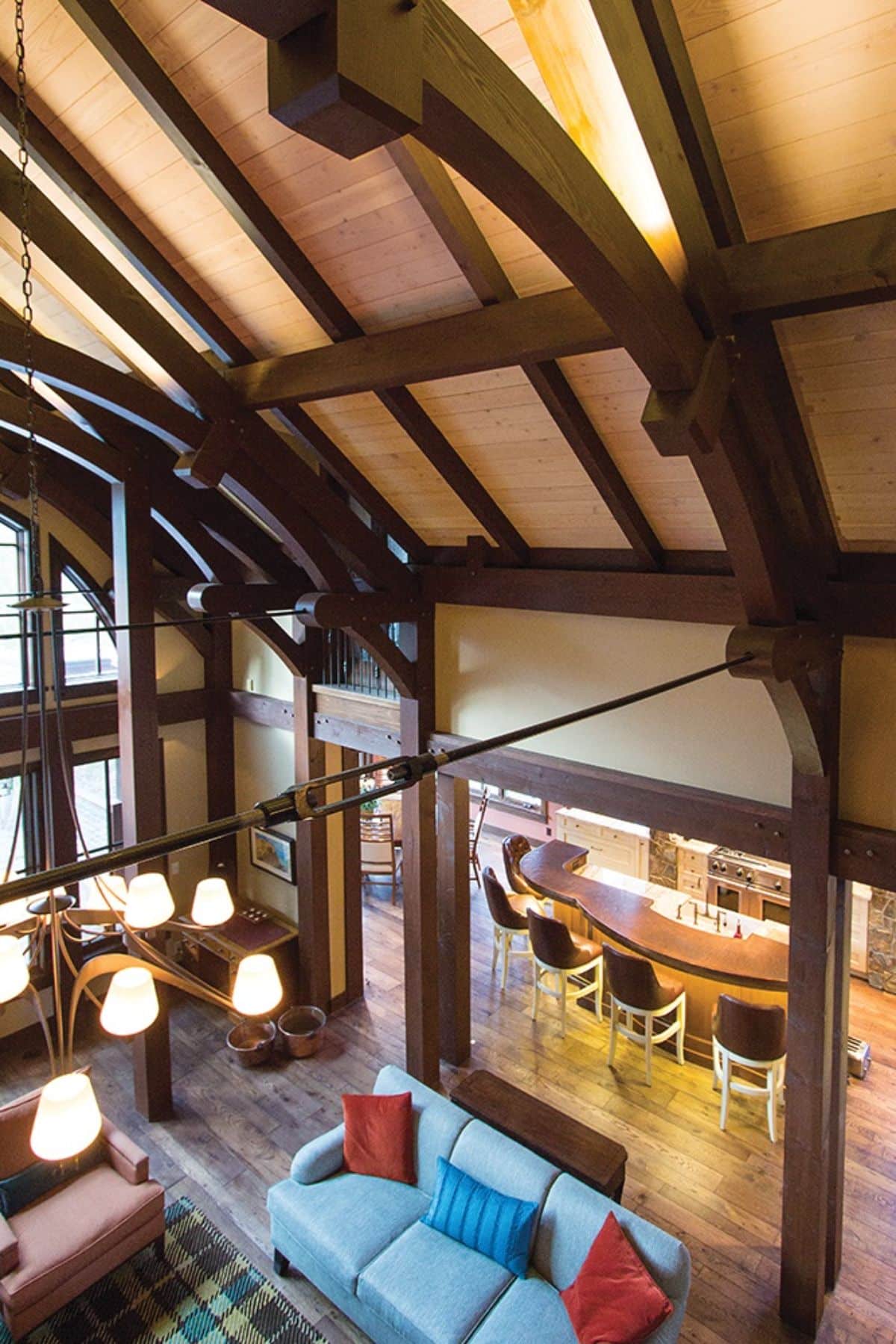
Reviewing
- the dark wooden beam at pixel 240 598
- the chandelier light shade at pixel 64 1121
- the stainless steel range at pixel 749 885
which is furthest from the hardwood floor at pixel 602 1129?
the dark wooden beam at pixel 240 598

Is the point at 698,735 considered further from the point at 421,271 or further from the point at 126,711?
the point at 126,711

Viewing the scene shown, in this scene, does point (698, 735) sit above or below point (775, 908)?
above

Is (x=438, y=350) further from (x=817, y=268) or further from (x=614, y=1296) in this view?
(x=614, y=1296)

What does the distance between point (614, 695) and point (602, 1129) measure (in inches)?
129

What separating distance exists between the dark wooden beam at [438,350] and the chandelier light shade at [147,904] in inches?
102

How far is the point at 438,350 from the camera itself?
354cm

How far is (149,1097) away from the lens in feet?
20.2

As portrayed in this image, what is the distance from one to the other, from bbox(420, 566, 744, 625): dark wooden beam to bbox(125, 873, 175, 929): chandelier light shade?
282 cm

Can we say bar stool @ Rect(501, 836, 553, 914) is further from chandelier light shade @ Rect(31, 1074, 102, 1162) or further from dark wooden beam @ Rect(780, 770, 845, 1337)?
chandelier light shade @ Rect(31, 1074, 102, 1162)

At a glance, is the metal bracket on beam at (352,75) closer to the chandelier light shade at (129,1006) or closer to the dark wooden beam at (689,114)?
the dark wooden beam at (689,114)

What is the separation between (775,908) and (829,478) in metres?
5.99

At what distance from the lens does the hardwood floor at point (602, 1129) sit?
15.4ft

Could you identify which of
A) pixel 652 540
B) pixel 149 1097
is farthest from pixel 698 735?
pixel 149 1097

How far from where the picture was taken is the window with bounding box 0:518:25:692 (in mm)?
6895
